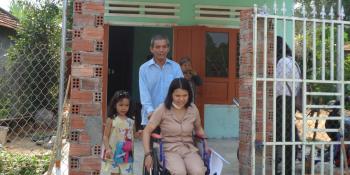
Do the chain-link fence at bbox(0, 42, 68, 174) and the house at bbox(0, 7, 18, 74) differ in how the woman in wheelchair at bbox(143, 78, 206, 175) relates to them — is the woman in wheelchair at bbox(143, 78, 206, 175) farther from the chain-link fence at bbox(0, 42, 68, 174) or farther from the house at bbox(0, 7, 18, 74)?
the house at bbox(0, 7, 18, 74)

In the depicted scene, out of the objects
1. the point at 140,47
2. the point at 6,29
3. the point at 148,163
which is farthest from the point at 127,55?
the point at 148,163

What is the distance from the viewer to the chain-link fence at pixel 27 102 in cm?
899

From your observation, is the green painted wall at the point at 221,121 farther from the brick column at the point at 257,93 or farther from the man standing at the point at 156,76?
the man standing at the point at 156,76

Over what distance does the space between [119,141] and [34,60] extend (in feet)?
20.8

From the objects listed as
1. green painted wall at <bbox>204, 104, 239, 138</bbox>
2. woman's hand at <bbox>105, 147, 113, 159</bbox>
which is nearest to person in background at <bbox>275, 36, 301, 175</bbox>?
woman's hand at <bbox>105, 147, 113, 159</bbox>

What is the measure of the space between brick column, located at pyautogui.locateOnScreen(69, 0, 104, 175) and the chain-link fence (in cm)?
395

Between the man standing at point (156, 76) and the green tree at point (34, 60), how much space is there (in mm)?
5449

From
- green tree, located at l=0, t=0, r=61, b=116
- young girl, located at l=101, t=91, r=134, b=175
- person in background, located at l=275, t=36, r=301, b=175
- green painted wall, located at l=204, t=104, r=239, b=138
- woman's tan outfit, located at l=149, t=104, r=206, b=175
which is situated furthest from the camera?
green tree, located at l=0, t=0, r=61, b=116

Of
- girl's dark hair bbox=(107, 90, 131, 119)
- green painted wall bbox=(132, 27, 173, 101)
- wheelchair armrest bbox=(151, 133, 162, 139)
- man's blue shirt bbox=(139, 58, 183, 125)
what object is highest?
green painted wall bbox=(132, 27, 173, 101)

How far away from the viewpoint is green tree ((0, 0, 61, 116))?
9758 millimetres

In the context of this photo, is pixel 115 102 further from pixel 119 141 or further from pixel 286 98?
pixel 286 98

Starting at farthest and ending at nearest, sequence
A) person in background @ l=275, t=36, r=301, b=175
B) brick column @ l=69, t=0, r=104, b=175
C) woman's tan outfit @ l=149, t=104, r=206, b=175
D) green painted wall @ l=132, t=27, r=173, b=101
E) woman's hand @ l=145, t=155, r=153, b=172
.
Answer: green painted wall @ l=132, t=27, r=173, b=101
person in background @ l=275, t=36, r=301, b=175
brick column @ l=69, t=0, r=104, b=175
woman's tan outfit @ l=149, t=104, r=206, b=175
woman's hand @ l=145, t=155, r=153, b=172

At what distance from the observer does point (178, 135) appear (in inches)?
161

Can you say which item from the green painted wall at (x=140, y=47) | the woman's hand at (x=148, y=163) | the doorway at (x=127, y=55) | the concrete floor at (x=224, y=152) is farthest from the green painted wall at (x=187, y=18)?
the woman's hand at (x=148, y=163)
